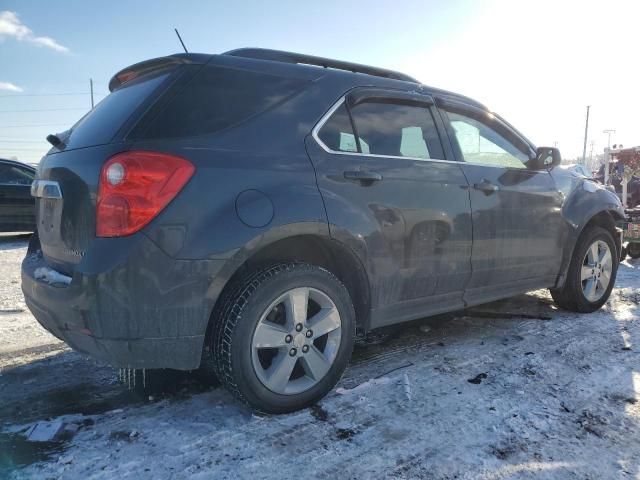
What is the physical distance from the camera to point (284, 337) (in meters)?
2.49

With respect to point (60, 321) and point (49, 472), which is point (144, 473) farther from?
point (60, 321)

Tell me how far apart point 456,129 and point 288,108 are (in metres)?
1.43

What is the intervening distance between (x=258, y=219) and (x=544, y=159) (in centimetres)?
276

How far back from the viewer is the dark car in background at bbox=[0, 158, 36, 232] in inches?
351

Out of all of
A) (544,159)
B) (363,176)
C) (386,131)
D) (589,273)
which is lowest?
(589,273)

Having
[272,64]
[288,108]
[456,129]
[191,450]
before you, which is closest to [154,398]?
[191,450]

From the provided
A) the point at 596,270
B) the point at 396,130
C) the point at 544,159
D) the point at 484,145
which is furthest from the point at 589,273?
the point at 396,130

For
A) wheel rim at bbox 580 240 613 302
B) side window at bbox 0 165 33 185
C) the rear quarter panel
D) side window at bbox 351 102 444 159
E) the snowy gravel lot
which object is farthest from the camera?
side window at bbox 0 165 33 185

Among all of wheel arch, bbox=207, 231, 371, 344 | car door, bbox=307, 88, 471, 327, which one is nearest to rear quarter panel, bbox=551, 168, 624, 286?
car door, bbox=307, 88, 471, 327

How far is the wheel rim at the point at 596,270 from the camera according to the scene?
4449mm

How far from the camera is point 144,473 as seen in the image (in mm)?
2023

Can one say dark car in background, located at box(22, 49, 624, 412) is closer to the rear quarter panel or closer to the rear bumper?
the rear bumper

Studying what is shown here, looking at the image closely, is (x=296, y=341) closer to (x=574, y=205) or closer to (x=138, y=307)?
(x=138, y=307)

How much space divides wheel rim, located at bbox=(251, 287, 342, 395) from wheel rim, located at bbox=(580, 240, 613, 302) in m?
2.87
